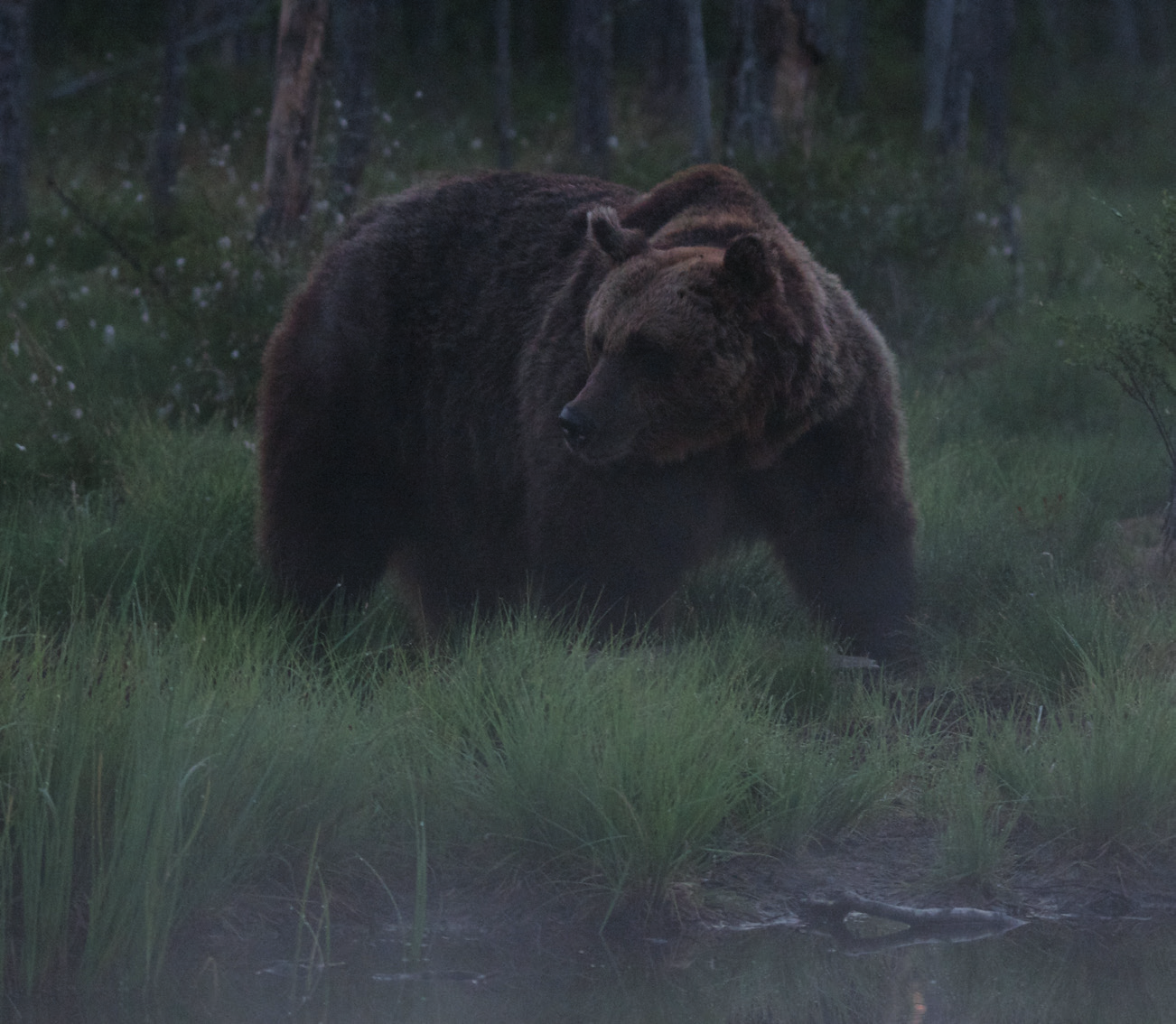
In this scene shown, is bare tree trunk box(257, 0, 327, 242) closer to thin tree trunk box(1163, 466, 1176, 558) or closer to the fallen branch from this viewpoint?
thin tree trunk box(1163, 466, 1176, 558)

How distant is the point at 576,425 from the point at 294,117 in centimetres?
572

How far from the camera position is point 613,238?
4.37 meters

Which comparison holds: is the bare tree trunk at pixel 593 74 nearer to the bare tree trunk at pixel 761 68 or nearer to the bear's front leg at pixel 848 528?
the bare tree trunk at pixel 761 68

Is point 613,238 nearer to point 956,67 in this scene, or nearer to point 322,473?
point 322,473

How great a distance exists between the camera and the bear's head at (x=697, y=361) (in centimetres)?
415

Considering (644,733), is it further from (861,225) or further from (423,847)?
(861,225)

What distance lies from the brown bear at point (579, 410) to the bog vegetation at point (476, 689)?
26 cm

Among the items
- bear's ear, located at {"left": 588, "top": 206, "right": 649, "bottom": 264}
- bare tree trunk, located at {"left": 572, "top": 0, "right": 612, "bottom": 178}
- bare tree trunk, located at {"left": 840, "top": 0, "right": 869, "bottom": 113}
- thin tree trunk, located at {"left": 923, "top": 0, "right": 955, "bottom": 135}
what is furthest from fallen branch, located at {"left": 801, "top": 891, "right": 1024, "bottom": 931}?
bare tree trunk, located at {"left": 840, "top": 0, "right": 869, "bottom": 113}

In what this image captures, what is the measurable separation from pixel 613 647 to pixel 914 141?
15.7 m

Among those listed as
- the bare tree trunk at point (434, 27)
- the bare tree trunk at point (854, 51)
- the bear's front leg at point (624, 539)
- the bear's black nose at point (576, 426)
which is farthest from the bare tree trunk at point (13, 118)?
the bare tree trunk at point (434, 27)

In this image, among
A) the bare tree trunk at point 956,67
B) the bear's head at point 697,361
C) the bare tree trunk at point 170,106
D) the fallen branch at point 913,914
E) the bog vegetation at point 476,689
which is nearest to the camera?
the bog vegetation at point 476,689

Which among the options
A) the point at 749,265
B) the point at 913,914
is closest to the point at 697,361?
the point at 749,265

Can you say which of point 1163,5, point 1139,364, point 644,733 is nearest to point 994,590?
point 1139,364

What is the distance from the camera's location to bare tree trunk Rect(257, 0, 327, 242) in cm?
911
